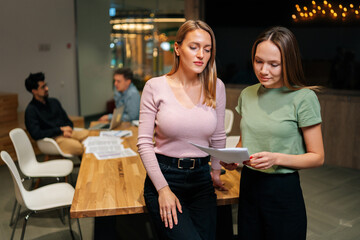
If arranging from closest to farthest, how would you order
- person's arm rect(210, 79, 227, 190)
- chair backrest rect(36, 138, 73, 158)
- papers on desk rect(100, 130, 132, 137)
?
person's arm rect(210, 79, 227, 190) → papers on desk rect(100, 130, 132, 137) → chair backrest rect(36, 138, 73, 158)

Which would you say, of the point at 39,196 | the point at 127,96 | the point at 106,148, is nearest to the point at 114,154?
the point at 106,148

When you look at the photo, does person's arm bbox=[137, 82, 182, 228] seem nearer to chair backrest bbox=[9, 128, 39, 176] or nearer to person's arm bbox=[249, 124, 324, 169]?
person's arm bbox=[249, 124, 324, 169]

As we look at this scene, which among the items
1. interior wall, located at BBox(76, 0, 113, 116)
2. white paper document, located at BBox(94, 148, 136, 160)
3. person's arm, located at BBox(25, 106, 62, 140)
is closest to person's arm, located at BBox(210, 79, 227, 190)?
white paper document, located at BBox(94, 148, 136, 160)

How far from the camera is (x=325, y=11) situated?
5.64 m

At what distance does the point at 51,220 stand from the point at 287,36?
9.91 feet

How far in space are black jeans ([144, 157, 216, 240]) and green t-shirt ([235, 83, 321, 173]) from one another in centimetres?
32

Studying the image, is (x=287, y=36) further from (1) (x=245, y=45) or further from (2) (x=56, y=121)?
(1) (x=245, y=45)

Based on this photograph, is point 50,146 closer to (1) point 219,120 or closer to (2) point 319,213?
(1) point 219,120

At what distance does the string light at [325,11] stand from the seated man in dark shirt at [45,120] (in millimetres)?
4078

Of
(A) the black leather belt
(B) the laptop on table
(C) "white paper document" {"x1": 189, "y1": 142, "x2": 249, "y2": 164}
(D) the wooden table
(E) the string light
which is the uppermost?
(E) the string light

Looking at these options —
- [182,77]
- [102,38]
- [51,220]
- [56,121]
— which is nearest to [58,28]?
[102,38]

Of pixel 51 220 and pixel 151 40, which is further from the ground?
pixel 151 40

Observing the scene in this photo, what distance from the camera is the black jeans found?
179 cm

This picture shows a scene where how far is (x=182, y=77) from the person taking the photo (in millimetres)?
1899
